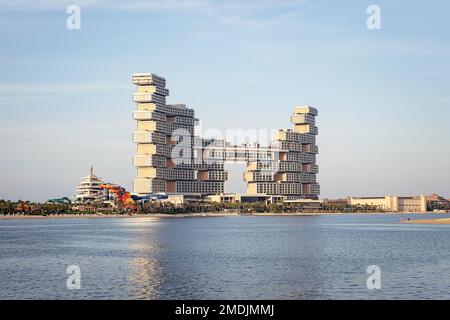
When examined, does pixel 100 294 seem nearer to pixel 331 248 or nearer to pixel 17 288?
pixel 17 288

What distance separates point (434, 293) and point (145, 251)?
2188 inches

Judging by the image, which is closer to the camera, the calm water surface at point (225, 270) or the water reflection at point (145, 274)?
the calm water surface at point (225, 270)

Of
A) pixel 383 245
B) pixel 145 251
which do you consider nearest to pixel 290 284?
pixel 145 251

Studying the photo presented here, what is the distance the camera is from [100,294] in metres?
59.9

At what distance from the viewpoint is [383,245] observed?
120m

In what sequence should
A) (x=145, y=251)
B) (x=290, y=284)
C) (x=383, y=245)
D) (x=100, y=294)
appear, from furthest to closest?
1. (x=383, y=245)
2. (x=145, y=251)
3. (x=290, y=284)
4. (x=100, y=294)

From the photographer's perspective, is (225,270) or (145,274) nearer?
(145,274)

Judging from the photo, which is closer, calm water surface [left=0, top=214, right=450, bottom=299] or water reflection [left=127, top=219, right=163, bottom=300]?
calm water surface [left=0, top=214, right=450, bottom=299]

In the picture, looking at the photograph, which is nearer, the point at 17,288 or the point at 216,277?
the point at 17,288
